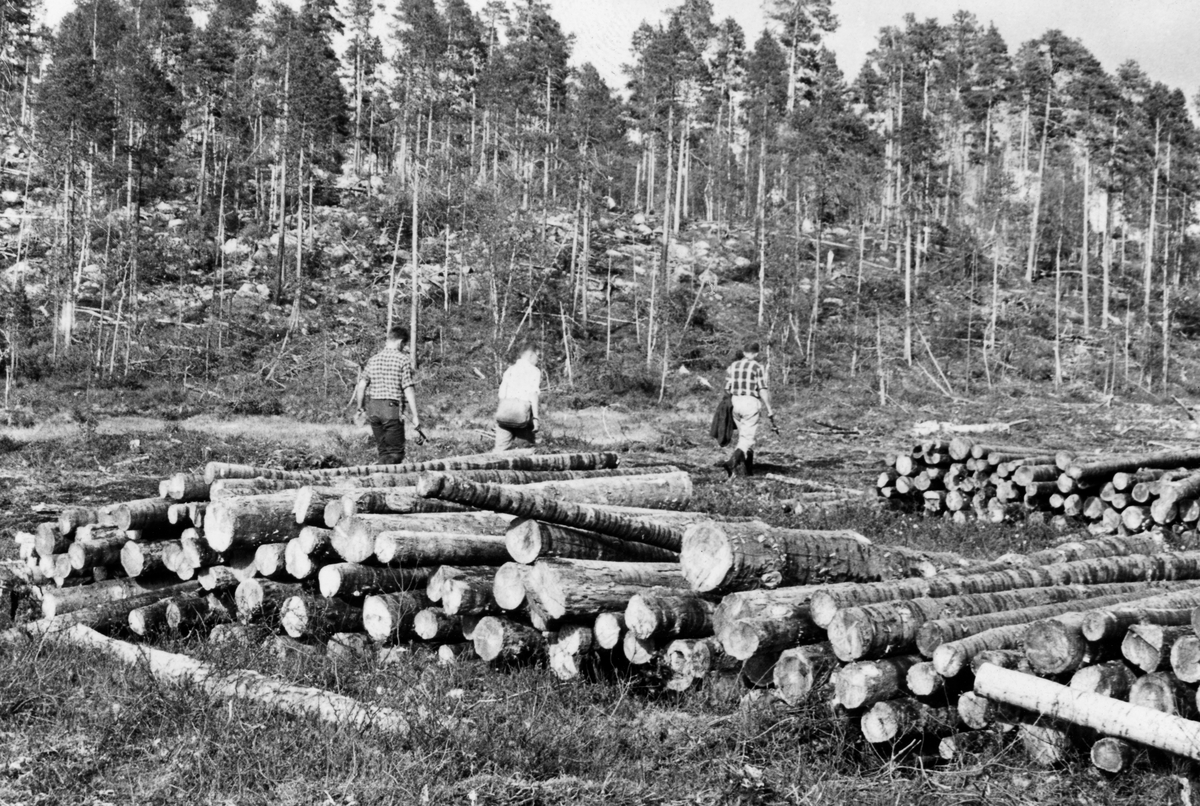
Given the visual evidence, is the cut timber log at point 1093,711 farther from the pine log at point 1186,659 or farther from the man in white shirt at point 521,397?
the man in white shirt at point 521,397

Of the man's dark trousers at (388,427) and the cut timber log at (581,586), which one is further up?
the man's dark trousers at (388,427)

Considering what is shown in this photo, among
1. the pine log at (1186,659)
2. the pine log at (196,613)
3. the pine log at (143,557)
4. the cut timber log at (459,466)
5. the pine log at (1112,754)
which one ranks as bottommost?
the pine log at (196,613)

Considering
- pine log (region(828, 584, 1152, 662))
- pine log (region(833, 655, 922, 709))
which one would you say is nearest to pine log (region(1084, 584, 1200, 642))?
pine log (region(828, 584, 1152, 662))

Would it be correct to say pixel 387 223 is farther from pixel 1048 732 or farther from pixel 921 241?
pixel 1048 732

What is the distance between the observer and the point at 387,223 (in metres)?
52.5

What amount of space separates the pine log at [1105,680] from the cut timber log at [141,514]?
5.45m

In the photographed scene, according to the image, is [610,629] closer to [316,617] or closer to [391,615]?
[391,615]

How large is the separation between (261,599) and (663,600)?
2465mm

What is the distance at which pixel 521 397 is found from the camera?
10.1 m

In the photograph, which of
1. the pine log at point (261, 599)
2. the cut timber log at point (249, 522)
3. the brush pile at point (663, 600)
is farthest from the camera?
the cut timber log at point (249, 522)

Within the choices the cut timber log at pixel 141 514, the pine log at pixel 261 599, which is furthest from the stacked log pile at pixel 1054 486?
the cut timber log at pixel 141 514

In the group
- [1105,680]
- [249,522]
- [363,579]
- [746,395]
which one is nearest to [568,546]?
[363,579]

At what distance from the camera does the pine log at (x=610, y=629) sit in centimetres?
490

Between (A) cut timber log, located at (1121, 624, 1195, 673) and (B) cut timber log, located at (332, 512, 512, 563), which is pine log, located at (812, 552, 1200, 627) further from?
(B) cut timber log, located at (332, 512, 512, 563)
